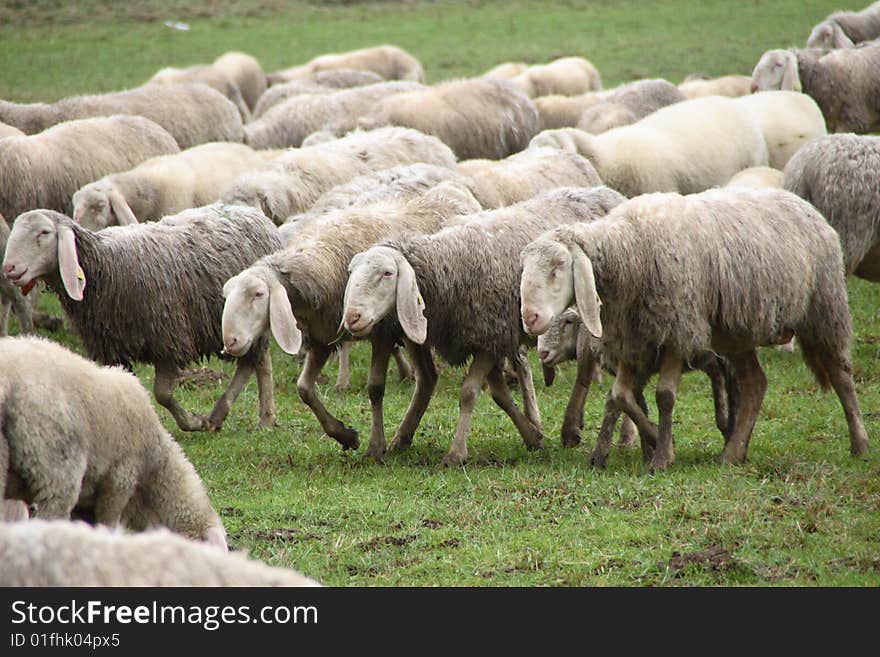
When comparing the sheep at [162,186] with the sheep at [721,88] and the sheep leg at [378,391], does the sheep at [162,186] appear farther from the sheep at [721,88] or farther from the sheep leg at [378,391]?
the sheep at [721,88]

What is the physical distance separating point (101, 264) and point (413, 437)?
2.38 meters

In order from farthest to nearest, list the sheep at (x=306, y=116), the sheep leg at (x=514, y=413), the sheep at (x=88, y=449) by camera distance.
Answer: the sheep at (x=306, y=116)
the sheep leg at (x=514, y=413)
the sheep at (x=88, y=449)

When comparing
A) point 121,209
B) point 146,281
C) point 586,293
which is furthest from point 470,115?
point 586,293

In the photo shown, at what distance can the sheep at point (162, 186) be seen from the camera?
11.3m

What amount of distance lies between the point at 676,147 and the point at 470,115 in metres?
3.26

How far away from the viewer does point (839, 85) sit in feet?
51.5

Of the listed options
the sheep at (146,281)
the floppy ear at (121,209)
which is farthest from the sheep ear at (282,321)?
the floppy ear at (121,209)

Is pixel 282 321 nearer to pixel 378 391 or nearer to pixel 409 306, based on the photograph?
pixel 409 306

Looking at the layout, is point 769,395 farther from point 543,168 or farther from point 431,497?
point 431,497

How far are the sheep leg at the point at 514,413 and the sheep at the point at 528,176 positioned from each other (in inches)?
76.9

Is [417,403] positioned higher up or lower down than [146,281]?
lower down

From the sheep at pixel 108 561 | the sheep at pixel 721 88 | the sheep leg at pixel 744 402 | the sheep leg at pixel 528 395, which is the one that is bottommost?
the sheep leg at pixel 528 395
